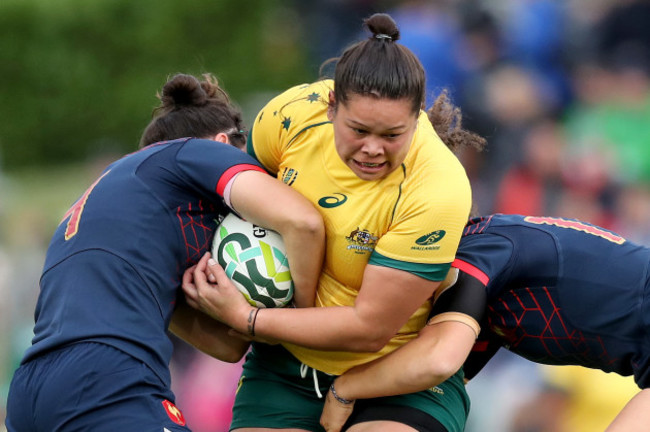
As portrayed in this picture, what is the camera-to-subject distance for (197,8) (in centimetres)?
1154

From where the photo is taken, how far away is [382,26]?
3.50m

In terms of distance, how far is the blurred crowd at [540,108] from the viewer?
23.9 ft

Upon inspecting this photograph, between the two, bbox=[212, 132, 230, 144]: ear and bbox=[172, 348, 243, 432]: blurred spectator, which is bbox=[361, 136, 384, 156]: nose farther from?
bbox=[172, 348, 243, 432]: blurred spectator

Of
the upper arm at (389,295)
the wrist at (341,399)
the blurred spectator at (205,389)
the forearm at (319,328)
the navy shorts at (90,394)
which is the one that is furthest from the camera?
the blurred spectator at (205,389)

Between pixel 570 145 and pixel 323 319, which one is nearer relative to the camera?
pixel 323 319

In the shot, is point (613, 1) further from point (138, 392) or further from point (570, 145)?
point (138, 392)

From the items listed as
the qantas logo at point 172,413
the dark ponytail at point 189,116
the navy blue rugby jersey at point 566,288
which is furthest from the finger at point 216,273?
the navy blue rugby jersey at point 566,288

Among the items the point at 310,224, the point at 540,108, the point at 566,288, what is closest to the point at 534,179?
the point at 540,108

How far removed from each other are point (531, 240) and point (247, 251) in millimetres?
1232

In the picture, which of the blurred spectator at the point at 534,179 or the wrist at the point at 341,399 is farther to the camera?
the blurred spectator at the point at 534,179

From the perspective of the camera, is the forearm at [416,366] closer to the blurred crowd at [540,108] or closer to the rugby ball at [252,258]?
the rugby ball at [252,258]

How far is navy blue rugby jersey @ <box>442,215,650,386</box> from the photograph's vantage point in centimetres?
399

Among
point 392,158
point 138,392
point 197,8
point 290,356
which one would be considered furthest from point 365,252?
point 197,8

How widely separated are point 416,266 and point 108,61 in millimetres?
8997
